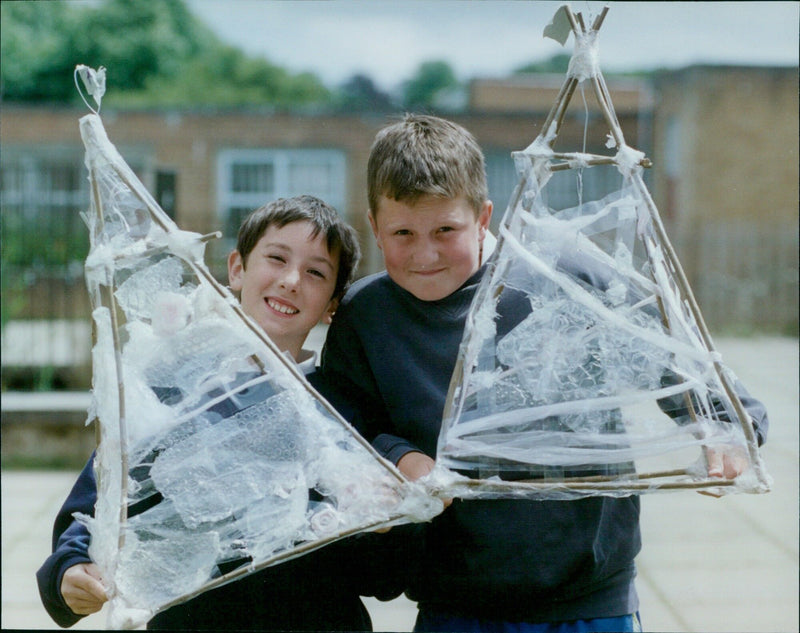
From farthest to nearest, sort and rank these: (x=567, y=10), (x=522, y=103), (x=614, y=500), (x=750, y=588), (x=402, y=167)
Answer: (x=522, y=103)
(x=750, y=588)
(x=614, y=500)
(x=402, y=167)
(x=567, y=10)

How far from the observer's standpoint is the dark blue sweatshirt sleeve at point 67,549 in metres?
1.43

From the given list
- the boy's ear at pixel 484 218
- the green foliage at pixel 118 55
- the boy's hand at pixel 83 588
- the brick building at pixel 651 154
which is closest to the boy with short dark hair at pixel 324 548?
the boy's hand at pixel 83 588

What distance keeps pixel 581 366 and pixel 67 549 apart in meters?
0.86

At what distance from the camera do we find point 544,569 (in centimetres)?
155

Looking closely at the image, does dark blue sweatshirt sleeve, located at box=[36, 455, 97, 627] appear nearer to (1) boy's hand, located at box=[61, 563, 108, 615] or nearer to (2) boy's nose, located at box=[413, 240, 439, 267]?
(1) boy's hand, located at box=[61, 563, 108, 615]

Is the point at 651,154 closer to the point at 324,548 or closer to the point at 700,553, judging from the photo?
the point at 700,553

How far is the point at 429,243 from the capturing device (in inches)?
60.1

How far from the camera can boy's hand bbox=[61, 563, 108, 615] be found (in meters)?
1.37

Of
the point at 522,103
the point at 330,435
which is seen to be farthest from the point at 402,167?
the point at 522,103

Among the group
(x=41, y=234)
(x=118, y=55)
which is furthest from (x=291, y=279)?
(x=118, y=55)

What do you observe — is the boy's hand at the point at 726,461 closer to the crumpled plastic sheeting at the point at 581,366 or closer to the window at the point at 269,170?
the crumpled plastic sheeting at the point at 581,366

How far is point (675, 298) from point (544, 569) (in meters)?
0.51

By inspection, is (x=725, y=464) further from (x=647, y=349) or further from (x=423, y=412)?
(x=423, y=412)

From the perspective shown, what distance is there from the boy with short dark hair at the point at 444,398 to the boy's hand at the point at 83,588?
1.59 ft
